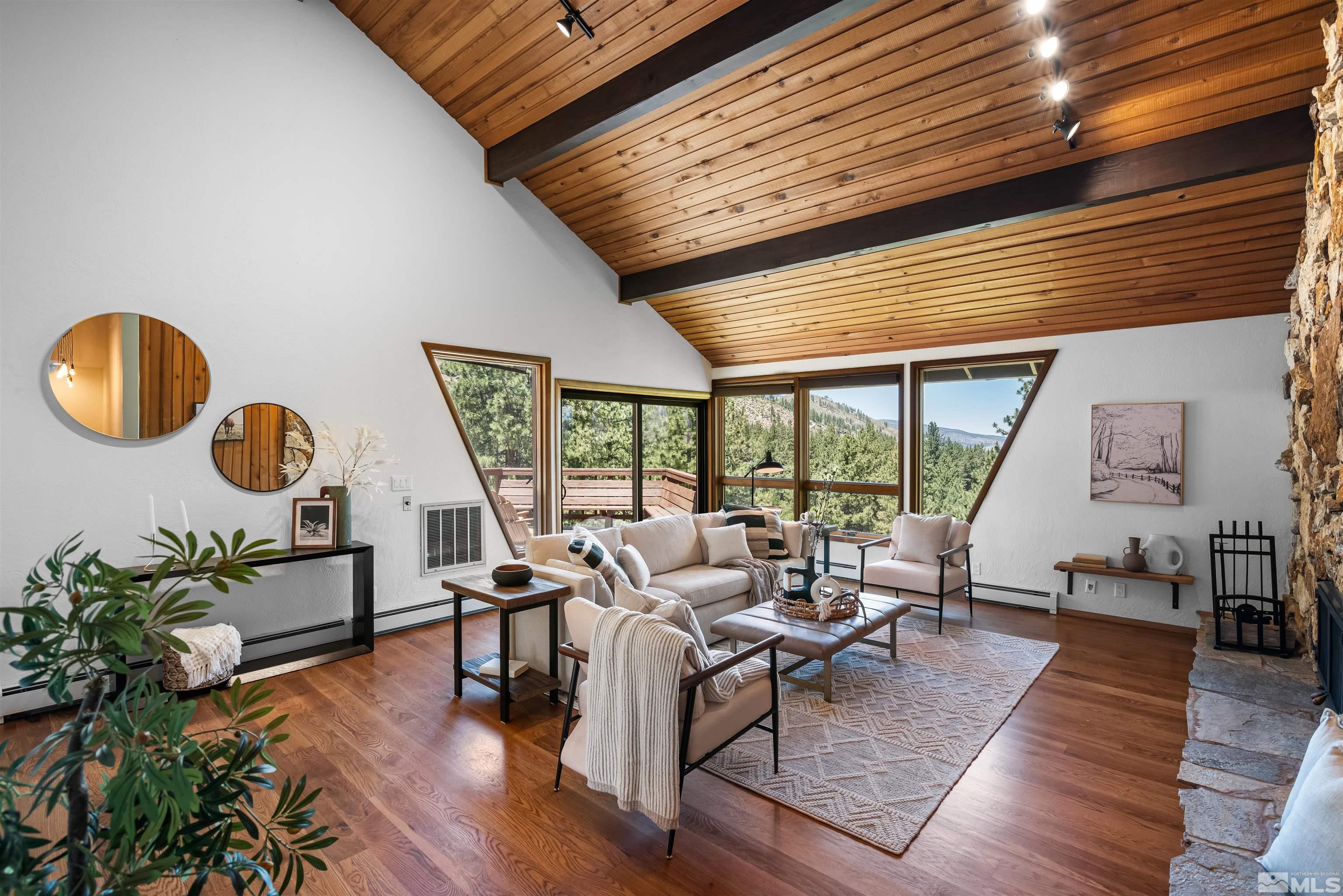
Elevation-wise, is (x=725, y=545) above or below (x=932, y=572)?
above

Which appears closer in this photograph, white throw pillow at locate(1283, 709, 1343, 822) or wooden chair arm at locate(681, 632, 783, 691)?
white throw pillow at locate(1283, 709, 1343, 822)

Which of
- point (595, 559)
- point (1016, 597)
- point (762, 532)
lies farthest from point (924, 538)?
point (595, 559)

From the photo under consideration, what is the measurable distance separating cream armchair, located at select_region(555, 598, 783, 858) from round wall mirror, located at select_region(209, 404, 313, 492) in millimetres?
2869

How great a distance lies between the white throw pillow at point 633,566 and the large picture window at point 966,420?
3360mm

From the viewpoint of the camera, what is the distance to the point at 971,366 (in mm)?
6250

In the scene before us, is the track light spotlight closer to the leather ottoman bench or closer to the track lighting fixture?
the track lighting fixture

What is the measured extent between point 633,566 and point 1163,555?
4274mm

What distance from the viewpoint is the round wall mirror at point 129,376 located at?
3.73m

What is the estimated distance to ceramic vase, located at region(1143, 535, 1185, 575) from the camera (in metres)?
5.19

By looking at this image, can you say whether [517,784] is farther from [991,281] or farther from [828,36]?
[991,281]

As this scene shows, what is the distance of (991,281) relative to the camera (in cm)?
537

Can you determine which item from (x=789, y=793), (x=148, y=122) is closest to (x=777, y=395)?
(x=789, y=793)

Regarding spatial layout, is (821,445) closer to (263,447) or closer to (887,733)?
(887,733)
